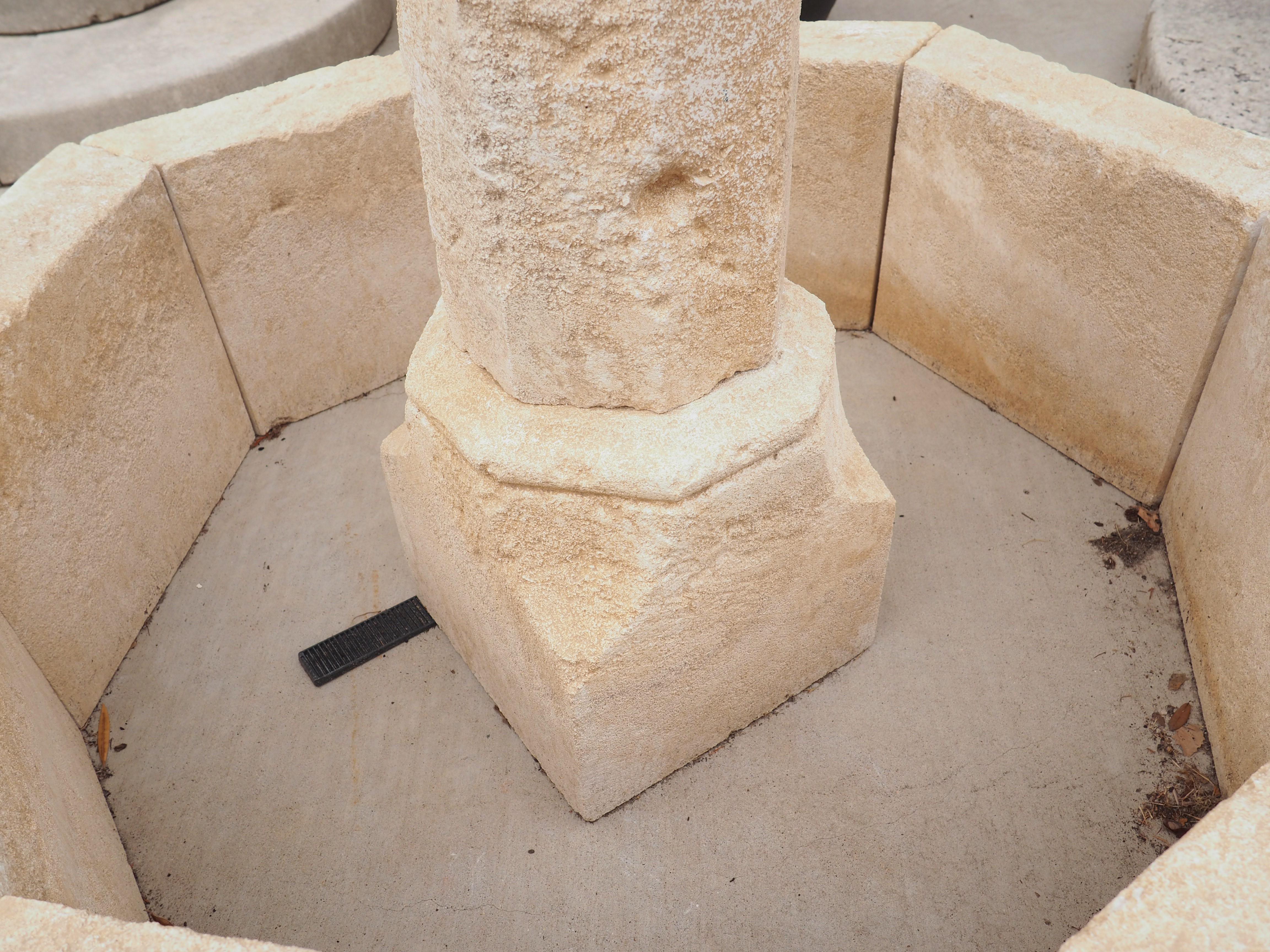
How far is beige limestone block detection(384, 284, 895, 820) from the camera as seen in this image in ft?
6.70

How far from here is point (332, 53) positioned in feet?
14.6

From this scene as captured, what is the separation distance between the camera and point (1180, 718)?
98.3 inches

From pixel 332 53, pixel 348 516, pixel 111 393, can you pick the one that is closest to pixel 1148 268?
pixel 348 516

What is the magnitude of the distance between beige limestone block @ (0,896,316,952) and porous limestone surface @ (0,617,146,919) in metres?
0.02

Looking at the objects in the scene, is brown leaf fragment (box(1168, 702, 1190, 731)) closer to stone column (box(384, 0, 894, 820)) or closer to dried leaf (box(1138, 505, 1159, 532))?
dried leaf (box(1138, 505, 1159, 532))

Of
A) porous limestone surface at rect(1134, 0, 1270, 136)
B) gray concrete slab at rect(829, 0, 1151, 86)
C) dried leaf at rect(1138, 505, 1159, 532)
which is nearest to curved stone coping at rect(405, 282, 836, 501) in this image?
dried leaf at rect(1138, 505, 1159, 532)

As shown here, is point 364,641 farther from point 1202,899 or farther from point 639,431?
point 1202,899

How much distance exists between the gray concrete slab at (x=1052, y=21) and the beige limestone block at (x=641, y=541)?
310 centimetres

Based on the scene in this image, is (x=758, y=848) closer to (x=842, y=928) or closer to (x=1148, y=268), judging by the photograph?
(x=842, y=928)

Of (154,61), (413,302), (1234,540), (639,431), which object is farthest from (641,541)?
(154,61)

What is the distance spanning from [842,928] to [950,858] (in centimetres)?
29

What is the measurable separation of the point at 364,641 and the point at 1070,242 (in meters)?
2.13

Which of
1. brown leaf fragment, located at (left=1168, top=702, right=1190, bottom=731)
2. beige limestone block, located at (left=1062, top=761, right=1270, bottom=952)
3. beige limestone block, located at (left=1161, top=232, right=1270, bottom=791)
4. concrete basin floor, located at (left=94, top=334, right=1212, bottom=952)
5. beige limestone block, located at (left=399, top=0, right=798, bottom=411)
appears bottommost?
concrete basin floor, located at (left=94, top=334, right=1212, bottom=952)

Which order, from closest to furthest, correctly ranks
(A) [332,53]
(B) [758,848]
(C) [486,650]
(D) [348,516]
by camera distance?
(B) [758,848]
(C) [486,650]
(D) [348,516]
(A) [332,53]
